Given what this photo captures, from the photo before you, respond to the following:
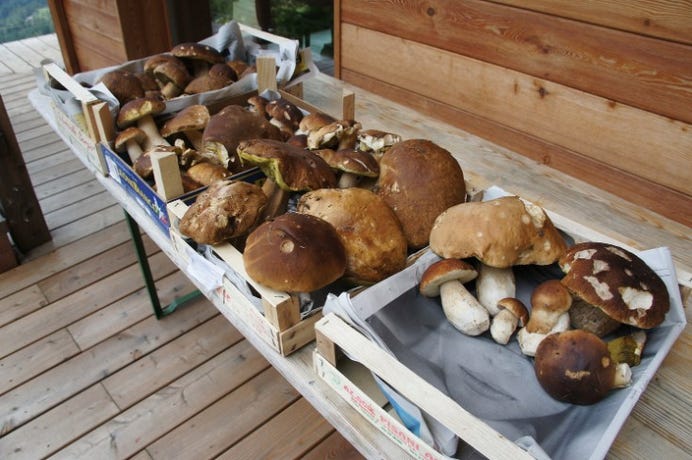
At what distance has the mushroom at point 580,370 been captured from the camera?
34.9 inches

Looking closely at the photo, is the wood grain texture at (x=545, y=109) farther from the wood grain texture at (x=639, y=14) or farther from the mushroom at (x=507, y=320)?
the mushroom at (x=507, y=320)

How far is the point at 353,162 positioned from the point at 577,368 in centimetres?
71

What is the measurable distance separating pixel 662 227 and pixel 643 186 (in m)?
0.15

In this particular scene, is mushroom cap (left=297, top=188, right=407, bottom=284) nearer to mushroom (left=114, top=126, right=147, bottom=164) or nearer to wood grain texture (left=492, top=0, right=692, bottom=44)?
mushroom (left=114, top=126, right=147, bottom=164)

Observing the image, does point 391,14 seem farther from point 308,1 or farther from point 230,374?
point 230,374

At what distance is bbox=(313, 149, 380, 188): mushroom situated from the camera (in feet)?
4.26

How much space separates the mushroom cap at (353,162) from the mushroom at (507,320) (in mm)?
480

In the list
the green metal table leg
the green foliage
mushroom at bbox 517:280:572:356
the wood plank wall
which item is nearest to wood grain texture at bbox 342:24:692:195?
the wood plank wall

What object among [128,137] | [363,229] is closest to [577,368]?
[363,229]

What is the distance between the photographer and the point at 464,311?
1.06 meters

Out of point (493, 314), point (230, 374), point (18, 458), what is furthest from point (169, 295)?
point (493, 314)

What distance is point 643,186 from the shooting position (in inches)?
66.7

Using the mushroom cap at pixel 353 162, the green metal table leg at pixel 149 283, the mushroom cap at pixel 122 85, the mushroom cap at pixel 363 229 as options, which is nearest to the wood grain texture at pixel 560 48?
the mushroom cap at pixel 353 162

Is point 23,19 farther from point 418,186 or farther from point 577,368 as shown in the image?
point 577,368
